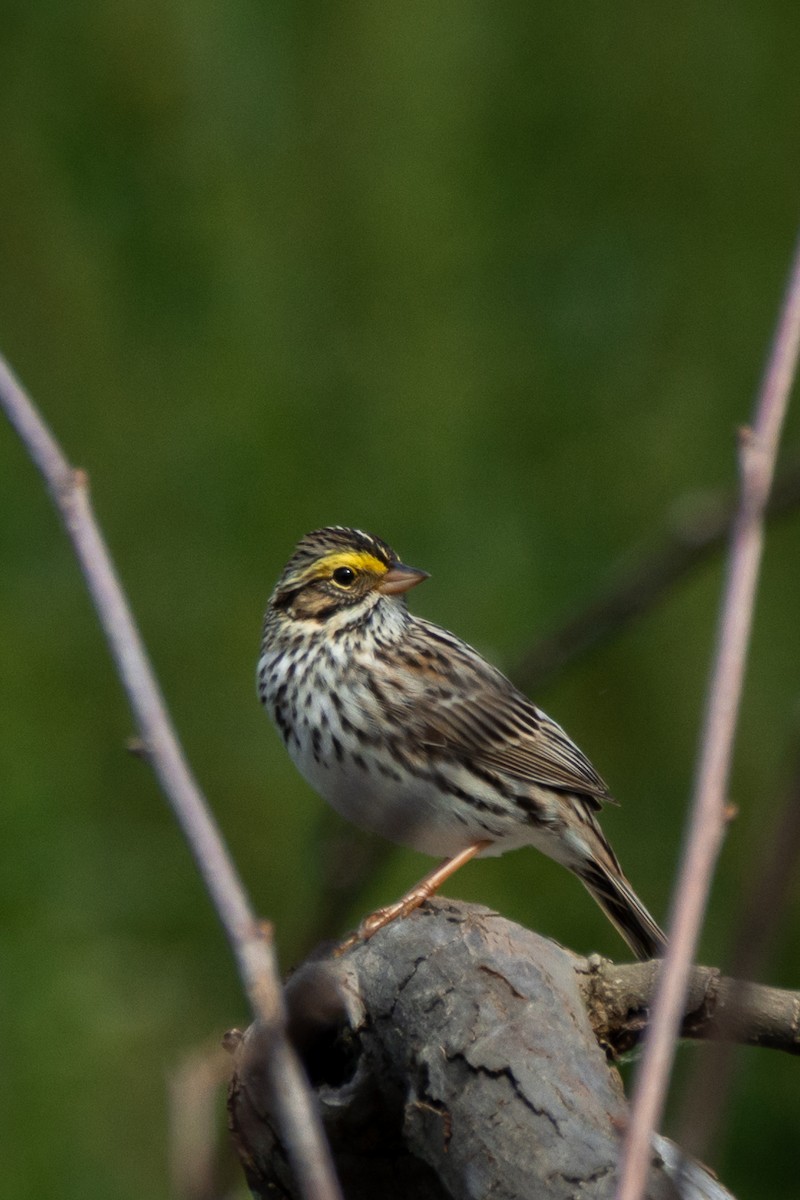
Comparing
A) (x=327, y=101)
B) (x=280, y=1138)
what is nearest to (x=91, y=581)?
(x=280, y=1138)

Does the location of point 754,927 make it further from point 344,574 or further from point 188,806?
point 344,574

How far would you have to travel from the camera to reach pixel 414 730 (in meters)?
3.04

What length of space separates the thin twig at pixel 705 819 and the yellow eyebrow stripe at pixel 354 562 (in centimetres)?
241

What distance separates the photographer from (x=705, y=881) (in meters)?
0.85

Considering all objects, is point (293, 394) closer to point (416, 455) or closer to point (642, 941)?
point (416, 455)

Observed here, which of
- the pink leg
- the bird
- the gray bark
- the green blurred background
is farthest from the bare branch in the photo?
the green blurred background

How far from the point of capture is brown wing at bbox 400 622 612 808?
3059 millimetres

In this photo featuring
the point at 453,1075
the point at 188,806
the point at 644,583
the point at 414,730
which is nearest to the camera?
the point at 644,583

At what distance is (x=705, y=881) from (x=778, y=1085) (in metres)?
5.30

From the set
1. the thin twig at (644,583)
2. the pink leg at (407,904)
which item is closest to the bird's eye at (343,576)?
the pink leg at (407,904)

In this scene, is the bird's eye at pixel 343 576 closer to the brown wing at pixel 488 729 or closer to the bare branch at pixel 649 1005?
the brown wing at pixel 488 729

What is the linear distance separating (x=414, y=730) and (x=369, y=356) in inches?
109

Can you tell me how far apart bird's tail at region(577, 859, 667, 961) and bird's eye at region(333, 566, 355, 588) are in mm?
650

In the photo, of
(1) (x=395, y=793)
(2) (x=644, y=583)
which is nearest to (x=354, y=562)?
(1) (x=395, y=793)
